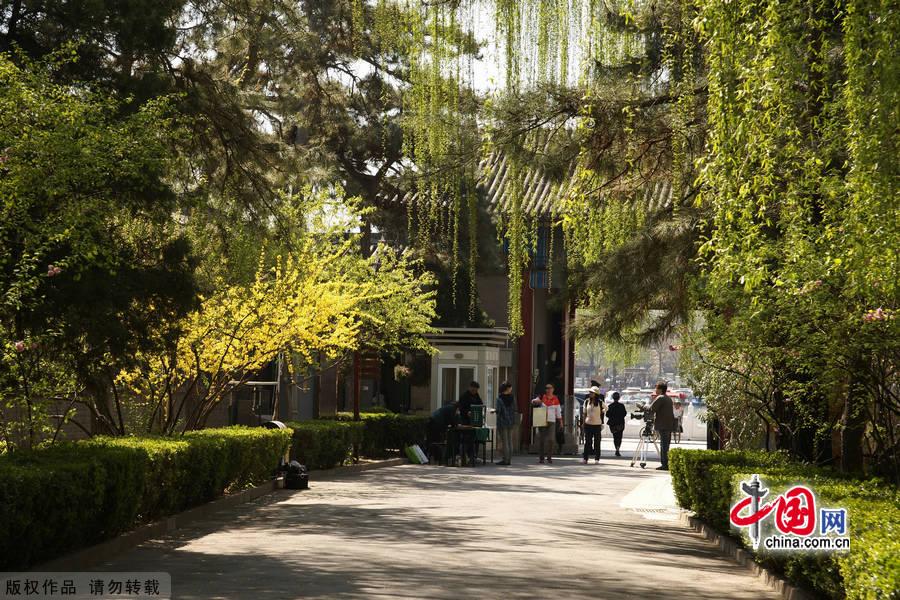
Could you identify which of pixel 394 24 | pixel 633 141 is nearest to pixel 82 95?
pixel 394 24

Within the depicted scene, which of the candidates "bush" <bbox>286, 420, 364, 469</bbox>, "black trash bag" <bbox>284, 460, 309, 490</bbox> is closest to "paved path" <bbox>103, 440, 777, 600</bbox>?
"black trash bag" <bbox>284, 460, 309, 490</bbox>

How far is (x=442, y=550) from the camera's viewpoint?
1229cm

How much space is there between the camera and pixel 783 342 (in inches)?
520

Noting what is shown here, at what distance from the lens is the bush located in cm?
2406

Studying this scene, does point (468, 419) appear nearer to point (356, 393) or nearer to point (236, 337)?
point (356, 393)

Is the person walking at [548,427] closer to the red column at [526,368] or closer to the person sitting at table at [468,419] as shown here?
the person sitting at table at [468,419]

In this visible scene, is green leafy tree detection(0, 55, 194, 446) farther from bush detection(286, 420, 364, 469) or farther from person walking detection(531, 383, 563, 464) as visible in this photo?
person walking detection(531, 383, 563, 464)

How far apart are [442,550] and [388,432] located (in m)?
18.6

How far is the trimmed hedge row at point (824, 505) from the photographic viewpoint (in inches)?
291

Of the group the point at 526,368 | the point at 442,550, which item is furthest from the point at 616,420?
the point at 442,550

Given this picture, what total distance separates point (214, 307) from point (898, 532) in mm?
13425

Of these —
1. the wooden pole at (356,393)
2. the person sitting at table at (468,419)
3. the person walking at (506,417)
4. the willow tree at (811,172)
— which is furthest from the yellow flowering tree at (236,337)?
the willow tree at (811,172)

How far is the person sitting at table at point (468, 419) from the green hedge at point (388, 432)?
2.31 metres

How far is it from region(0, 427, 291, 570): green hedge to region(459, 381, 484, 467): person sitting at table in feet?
36.7
